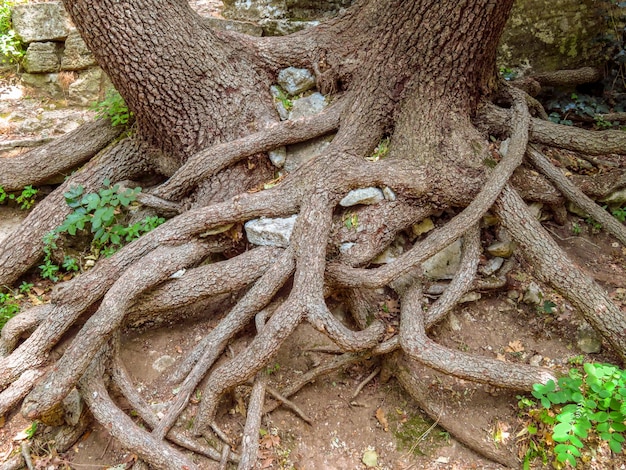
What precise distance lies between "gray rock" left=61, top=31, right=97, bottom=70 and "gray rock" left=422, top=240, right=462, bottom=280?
494 cm

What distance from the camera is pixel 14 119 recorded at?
17.3ft

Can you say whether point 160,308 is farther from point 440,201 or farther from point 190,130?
point 440,201

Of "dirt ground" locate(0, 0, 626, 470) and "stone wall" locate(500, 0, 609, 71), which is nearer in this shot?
"dirt ground" locate(0, 0, 626, 470)

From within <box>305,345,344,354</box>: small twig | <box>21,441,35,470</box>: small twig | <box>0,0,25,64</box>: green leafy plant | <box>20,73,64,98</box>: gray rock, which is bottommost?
<box>21,441,35,470</box>: small twig

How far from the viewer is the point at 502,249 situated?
3465 millimetres

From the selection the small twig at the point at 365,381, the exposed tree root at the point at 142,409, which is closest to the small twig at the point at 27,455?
the exposed tree root at the point at 142,409

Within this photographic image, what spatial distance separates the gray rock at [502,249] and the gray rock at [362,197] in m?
0.96

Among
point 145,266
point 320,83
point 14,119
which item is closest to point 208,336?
point 145,266

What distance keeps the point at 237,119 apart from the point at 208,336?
1.90 m

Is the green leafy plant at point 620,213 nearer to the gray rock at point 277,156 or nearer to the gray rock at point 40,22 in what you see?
the gray rock at point 277,156

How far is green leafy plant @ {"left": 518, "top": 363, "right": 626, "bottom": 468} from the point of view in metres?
2.32

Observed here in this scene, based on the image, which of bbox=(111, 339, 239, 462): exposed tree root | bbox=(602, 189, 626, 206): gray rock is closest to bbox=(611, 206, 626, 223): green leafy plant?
bbox=(602, 189, 626, 206): gray rock

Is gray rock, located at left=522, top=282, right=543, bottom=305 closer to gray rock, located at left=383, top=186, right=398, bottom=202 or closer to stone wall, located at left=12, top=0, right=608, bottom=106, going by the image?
gray rock, located at left=383, top=186, right=398, bottom=202

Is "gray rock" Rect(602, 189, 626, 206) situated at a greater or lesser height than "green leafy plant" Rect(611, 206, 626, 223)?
greater
